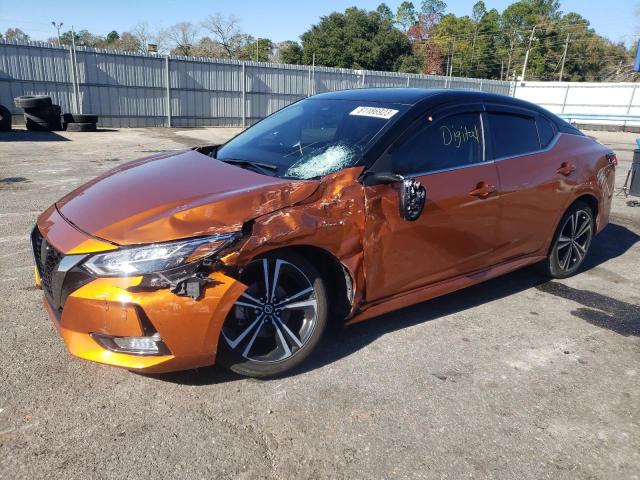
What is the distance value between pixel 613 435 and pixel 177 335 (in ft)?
7.36

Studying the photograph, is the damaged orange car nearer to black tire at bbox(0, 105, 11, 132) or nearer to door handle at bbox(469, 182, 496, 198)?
door handle at bbox(469, 182, 496, 198)

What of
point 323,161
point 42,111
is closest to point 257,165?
point 323,161

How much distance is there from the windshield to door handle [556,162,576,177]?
5.62 ft

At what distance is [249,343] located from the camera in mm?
2787

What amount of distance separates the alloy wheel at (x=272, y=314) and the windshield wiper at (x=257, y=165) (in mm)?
732

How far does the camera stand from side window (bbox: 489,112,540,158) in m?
3.85

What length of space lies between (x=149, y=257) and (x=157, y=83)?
20582mm

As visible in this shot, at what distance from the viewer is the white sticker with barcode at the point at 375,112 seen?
3.39m

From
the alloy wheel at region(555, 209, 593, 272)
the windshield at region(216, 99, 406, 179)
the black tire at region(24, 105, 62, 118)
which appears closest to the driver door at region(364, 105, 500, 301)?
the windshield at region(216, 99, 406, 179)

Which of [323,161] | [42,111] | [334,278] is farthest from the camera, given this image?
→ [42,111]

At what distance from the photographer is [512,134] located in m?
4.00

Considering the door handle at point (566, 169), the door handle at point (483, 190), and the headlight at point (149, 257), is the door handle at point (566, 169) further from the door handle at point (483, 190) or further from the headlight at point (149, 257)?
the headlight at point (149, 257)

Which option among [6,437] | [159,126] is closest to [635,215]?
[6,437]

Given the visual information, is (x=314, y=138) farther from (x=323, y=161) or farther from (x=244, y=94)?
(x=244, y=94)
